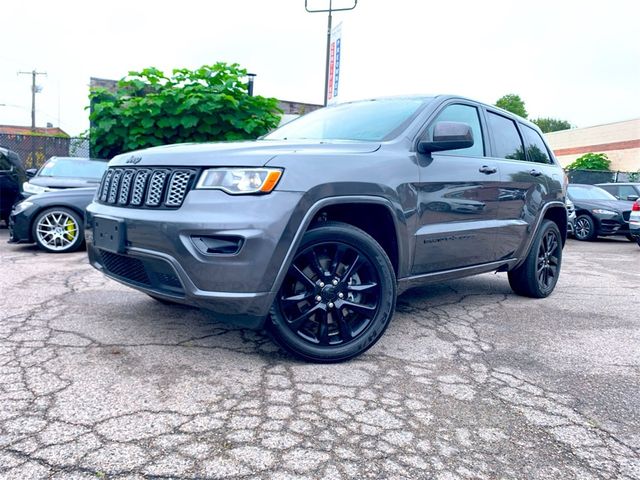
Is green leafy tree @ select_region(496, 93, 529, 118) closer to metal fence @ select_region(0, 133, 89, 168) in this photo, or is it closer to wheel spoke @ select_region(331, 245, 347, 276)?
metal fence @ select_region(0, 133, 89, 168)

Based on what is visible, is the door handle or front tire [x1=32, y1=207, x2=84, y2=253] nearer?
the door handle

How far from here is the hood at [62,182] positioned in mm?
9102

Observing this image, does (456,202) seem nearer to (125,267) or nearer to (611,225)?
(125,267)

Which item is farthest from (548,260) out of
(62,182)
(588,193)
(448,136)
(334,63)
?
(588,193)

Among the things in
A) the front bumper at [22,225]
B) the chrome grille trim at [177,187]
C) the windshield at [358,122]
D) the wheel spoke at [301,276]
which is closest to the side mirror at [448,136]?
the windshield at [358,122]

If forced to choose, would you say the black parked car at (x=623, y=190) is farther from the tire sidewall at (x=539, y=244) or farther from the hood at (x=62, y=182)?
the hood at (x=62, y=182)

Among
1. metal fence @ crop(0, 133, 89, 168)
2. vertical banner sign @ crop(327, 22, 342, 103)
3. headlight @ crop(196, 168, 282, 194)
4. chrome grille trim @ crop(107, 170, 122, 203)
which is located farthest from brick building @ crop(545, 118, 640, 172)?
headlight @ crop(196, 168, 282, 194)

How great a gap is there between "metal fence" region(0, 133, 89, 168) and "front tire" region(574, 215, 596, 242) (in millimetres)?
12473

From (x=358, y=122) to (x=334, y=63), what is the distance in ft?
31.5

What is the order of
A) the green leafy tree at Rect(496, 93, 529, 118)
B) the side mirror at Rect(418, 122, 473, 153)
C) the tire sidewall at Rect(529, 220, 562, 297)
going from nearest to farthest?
the side mirror at Rect(418, 122, 473, 153) → the tire sidewall at Rect(529, 220, 562, 297) → the green leafy tree at Rect(496, 93, 529, 118)

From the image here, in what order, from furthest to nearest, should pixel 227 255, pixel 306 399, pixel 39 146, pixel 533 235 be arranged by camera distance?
1. pixel 39 146
2. pixel 533 235
3. pixel 227 255
4. pixel 306 399

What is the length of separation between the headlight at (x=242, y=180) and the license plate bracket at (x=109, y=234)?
572 mm

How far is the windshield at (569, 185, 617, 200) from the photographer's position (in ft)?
44.0

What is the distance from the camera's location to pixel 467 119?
443 cm
